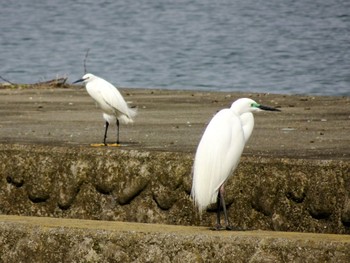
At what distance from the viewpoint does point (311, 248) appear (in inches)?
329

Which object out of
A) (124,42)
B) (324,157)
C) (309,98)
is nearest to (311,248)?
(324,157)

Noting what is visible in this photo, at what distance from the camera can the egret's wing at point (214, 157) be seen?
30.7ft

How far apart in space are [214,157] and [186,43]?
42.9m

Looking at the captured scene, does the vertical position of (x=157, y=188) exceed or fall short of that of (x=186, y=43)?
it exceeds it

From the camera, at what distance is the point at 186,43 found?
171 feet

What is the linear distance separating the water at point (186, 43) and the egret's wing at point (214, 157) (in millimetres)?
19227

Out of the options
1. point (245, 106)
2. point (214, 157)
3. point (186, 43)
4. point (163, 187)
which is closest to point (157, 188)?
point (163, 187)

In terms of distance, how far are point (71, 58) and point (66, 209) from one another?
115 feet

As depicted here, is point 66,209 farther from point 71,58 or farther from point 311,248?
point 71,58

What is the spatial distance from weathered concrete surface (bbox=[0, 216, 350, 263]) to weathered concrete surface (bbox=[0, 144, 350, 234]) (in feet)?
4.71

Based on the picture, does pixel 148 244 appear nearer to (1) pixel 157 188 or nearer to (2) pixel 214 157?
(2) pixel 214 157

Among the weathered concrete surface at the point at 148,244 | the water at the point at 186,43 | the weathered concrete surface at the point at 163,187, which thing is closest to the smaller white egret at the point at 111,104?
the weathered concrete surface at the point at 163,187

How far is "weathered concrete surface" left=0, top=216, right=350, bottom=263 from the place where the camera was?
8406mm

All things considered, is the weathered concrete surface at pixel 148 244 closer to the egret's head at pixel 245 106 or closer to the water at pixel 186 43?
the egret's head at pixel 245 106
